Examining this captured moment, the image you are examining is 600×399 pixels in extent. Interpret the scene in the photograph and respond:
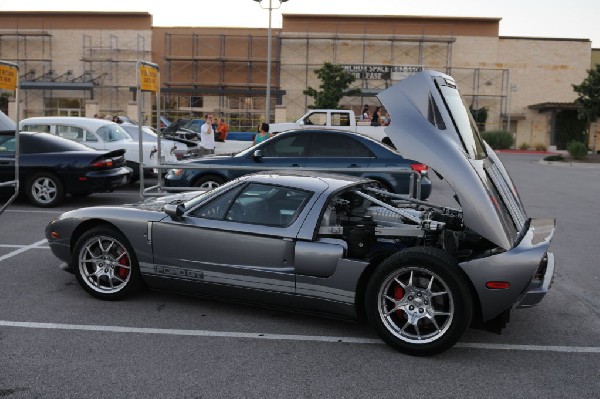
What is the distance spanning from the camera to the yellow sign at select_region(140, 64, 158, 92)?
32.7 feet

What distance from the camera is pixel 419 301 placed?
15.1ft

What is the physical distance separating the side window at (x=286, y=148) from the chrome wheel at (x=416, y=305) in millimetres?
6530

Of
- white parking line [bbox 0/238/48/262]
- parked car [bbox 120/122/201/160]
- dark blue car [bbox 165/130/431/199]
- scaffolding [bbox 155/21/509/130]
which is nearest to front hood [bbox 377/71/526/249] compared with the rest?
white parking line [bbox 0/238/48/262]

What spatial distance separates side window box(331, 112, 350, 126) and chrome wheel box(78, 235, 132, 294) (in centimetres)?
1761

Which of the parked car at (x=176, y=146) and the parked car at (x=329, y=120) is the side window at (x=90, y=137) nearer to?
the parked car at (x=176, y=146)

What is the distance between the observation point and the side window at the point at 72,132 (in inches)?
556

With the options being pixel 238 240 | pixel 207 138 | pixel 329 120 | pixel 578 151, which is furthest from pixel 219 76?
pixel 238 240

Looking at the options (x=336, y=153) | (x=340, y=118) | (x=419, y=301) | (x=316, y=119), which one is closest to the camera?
(x=419, y=301)

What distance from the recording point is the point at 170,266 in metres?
5.50

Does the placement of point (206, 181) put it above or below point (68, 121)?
below

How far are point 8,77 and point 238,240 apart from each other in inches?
224

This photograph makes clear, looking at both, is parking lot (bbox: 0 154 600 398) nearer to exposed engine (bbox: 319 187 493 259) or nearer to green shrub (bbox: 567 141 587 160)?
exposed engine (bbox: 319 187 493 259)

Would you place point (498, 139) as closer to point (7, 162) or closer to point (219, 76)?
point (219, 76)

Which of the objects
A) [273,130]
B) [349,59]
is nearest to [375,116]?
[273,130]
